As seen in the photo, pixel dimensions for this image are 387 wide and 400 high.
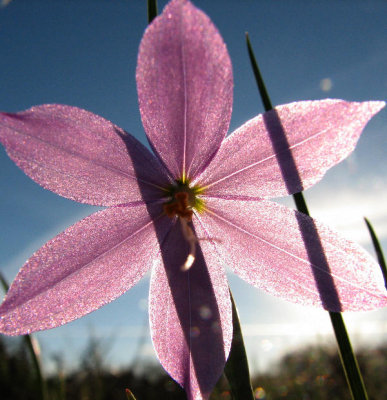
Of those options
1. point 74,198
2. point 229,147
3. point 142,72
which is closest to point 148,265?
point 74,198

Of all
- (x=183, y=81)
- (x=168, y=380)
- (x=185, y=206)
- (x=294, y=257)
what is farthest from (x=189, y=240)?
(x=168, y=380)

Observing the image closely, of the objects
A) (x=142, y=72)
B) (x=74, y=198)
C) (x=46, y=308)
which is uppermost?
(x=142, y=72)

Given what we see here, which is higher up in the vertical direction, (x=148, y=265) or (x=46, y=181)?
(x=46, y=181)

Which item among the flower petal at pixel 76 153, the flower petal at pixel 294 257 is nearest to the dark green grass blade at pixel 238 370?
the flower petal at pixel 294 257

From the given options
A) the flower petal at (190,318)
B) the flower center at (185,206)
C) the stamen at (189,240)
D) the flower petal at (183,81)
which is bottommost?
the flower petal at (190,318)

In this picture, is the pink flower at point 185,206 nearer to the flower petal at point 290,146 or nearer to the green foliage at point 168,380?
the flower petal at point 290,146

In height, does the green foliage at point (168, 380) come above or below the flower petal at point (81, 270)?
above

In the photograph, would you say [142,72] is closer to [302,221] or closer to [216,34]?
[216,34]

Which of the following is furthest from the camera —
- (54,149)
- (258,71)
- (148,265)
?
(258,71)

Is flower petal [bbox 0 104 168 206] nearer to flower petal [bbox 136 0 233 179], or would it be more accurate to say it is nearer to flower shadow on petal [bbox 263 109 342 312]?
flower petal [bbox 136 0 233 179]
